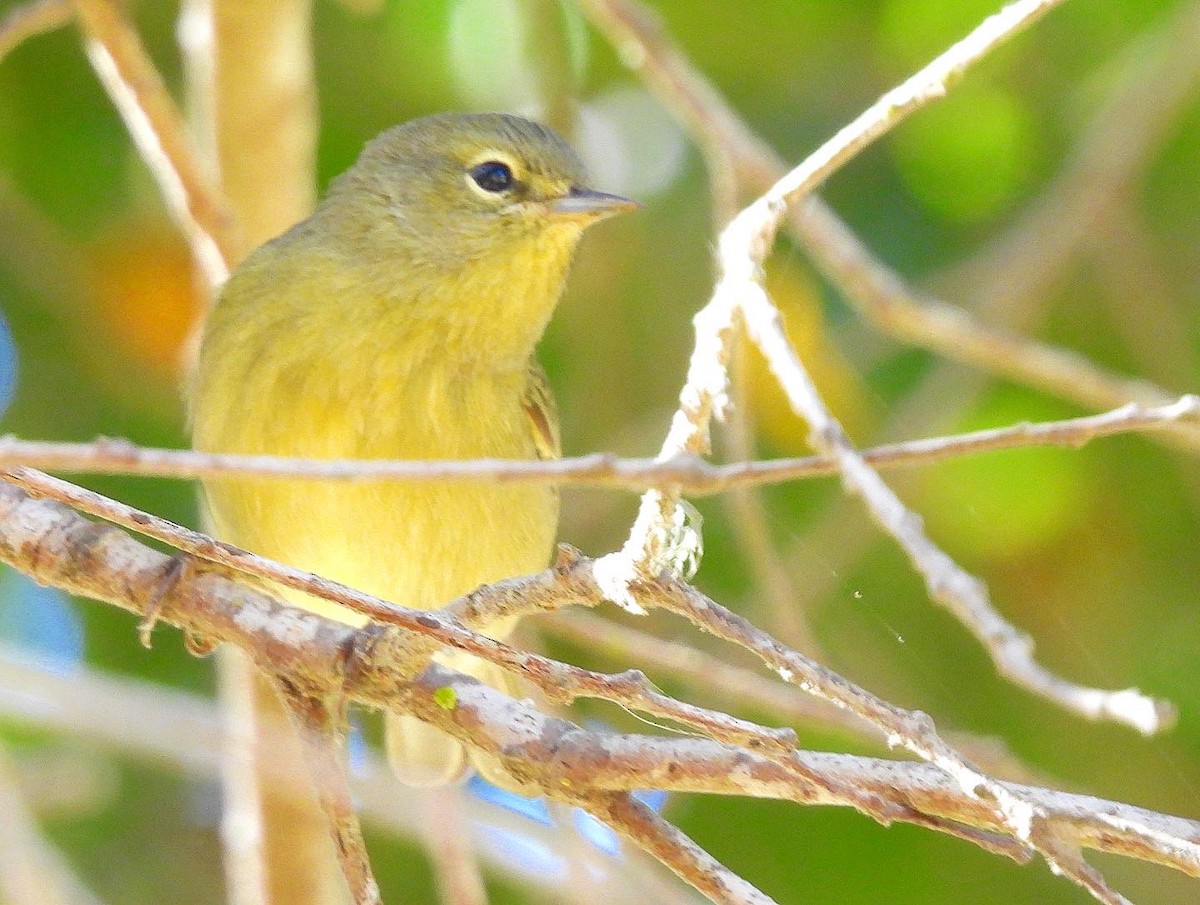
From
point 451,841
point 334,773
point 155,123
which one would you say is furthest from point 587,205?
point 334,773

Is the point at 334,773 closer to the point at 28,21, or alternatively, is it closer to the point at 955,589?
the point at 955,589

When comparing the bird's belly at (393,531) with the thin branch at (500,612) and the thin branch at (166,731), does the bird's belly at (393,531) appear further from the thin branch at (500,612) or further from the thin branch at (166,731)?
the thin branch at (500,612)

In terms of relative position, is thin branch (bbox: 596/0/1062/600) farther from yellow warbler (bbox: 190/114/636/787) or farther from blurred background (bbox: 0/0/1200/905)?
blurred background (bbox: 0/0/1200/905)

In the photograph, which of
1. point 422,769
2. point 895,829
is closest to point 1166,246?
point 895,829

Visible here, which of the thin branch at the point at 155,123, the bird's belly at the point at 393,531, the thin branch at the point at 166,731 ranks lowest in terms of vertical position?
the thin branch at the point at 166,731

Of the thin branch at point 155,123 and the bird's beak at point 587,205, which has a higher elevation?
the bird's beak at point 587,205

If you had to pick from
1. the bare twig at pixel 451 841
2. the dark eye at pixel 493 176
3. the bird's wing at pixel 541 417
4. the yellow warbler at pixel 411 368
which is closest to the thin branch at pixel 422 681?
the yellow warbler at pixel 411 368

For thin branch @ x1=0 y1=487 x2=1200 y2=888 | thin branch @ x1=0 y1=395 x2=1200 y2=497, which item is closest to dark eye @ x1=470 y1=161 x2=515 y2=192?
thin branch @ x1=0 y1=487 x2=1200 y2=888
